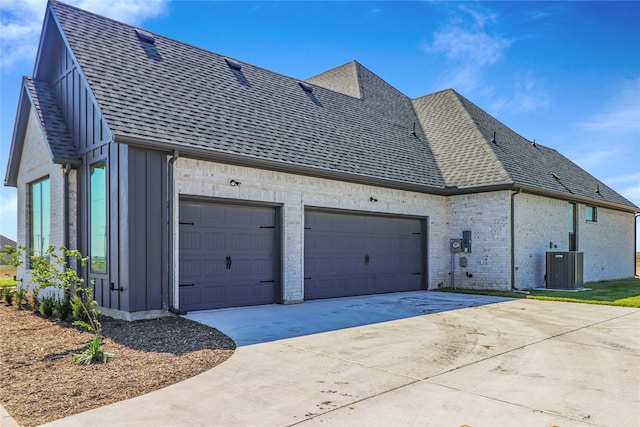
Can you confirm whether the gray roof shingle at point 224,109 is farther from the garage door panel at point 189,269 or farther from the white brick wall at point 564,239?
the white brick wall at point 564,239

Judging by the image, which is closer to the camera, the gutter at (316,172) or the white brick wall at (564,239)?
the gutter at (316,172)

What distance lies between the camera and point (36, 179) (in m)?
11.7

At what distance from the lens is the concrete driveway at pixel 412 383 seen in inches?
151

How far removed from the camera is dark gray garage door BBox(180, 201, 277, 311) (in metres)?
9.16

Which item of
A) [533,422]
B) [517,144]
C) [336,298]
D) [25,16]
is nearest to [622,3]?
[517,144]

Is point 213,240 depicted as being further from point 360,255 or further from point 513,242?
point 513,242

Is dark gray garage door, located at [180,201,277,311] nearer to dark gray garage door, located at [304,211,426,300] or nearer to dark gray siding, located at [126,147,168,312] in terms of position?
dark gray siding, located at [126,147,168,312]

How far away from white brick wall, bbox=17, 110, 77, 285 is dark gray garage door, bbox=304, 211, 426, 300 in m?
5.57

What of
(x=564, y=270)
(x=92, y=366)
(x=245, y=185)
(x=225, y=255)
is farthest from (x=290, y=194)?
(x=564, y=270)

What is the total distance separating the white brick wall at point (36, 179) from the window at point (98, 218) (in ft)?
2.48

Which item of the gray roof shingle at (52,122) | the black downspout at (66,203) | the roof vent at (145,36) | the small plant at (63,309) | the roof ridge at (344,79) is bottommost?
the small plant at (63,309)

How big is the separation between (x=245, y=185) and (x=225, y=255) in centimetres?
165

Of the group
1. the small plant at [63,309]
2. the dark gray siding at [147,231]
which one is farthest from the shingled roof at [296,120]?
the small plant at [63,309]

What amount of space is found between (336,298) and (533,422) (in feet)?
27.7
